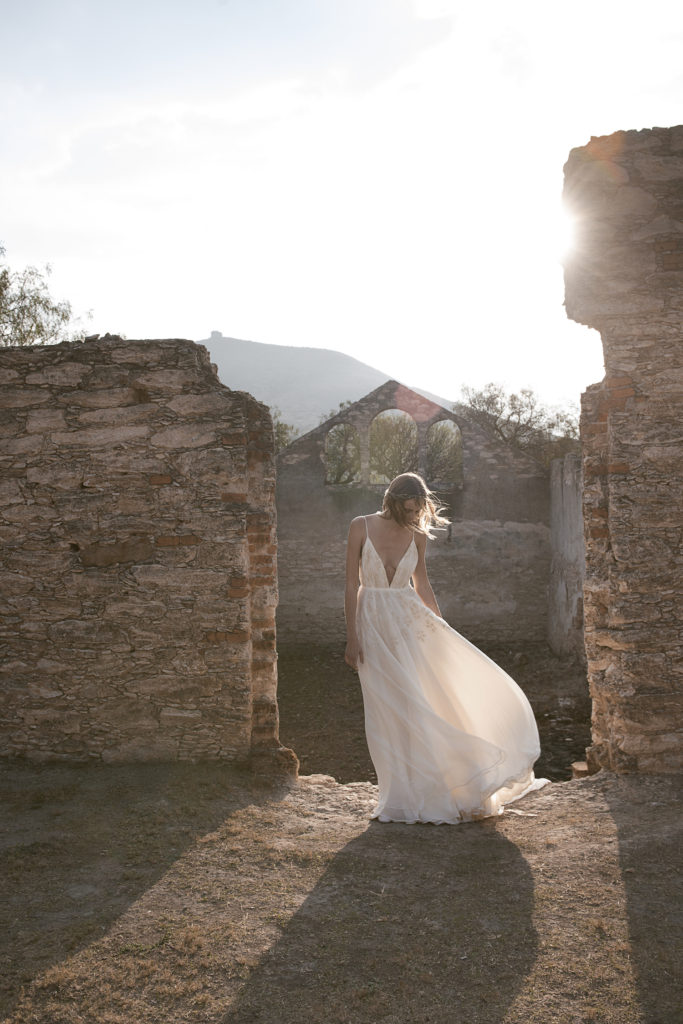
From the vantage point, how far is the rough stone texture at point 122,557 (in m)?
4.54

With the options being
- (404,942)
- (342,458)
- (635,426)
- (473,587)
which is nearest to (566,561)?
A: (473,587)

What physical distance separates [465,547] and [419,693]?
29.6 ft

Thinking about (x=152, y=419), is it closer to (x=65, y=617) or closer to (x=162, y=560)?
(x=162, y=560)

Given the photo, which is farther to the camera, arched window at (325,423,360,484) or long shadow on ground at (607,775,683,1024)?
arched window at (325,423,360,484)

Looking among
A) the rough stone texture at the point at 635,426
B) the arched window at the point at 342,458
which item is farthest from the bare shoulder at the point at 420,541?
the arched window at the point at 342,458

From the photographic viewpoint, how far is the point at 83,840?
3.58 m

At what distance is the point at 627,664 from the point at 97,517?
3.46 m

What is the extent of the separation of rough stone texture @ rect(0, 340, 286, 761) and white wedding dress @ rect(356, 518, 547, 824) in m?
0.85

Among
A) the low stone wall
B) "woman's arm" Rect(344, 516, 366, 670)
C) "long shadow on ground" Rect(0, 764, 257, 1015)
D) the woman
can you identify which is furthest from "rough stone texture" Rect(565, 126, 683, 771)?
the low stone wall

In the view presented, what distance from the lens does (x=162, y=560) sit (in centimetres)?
455

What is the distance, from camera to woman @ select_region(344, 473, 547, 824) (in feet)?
13.4

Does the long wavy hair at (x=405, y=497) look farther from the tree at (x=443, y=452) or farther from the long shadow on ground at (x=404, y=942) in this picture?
the tree at (x=443, y=452)

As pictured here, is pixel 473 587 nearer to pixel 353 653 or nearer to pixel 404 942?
pixel 353 653

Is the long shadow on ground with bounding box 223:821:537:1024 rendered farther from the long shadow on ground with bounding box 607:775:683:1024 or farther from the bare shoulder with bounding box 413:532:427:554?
the bare shoulder with bounding box 413:532:427:554
